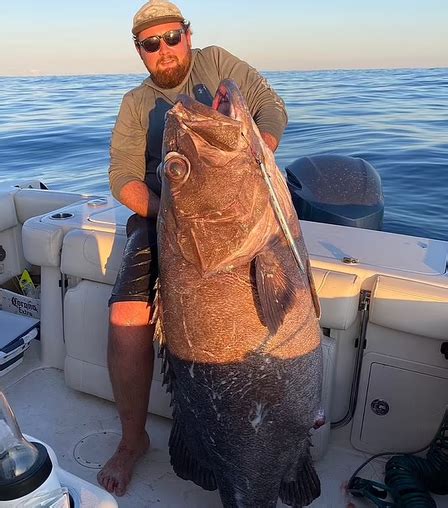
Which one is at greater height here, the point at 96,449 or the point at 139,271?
the point at 139,271

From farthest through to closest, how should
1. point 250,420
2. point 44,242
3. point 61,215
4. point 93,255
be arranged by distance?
point 61,215
point 44,242
point 93,255
point 250,420

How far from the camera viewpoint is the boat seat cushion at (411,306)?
7.34 feet

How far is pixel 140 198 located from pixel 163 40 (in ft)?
2.46

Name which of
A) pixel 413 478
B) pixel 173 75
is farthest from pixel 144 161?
pixel 413 478

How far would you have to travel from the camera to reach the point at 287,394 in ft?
6.45

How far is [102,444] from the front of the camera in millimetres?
2748

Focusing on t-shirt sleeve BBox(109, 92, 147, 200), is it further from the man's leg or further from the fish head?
the fish head

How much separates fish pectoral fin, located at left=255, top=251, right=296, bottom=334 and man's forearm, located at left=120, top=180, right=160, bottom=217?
824mm

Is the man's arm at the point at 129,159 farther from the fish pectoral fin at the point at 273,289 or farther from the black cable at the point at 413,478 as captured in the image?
the black cable at the point at 413,478

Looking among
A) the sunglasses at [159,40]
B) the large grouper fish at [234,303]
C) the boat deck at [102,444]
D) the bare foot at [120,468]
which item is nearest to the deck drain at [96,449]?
the boat deck at [102,444]

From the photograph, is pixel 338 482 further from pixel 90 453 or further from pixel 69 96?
pixel 69 96

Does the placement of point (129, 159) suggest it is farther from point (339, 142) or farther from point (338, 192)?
point (339, 142)

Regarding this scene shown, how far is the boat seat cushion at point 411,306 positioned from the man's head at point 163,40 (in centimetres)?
139

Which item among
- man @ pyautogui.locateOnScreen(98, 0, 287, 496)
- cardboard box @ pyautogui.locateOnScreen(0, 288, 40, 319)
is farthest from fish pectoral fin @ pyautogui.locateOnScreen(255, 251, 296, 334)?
cardboard box @ pyautogui.locateOnScreen(0, 288, 40, 319)
